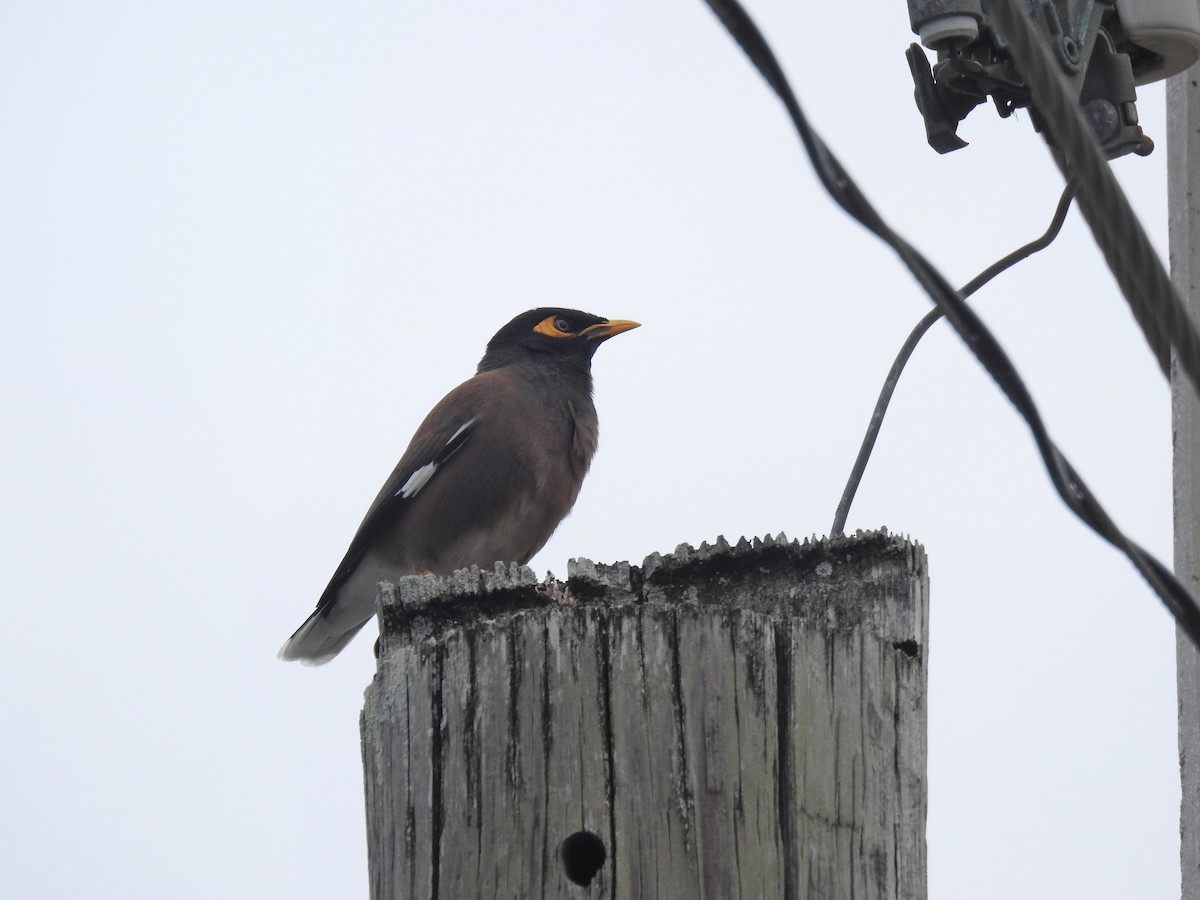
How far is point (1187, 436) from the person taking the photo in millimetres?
3523

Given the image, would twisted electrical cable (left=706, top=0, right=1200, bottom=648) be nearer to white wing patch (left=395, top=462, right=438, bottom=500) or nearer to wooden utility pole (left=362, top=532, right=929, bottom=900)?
wooden utility pole (left=362, top=532, right=929, bottom=900)

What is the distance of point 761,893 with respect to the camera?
1.85 metres

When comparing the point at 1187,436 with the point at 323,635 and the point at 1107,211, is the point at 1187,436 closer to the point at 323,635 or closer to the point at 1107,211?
the point at 1107,211

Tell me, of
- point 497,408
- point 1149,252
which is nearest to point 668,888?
point 1149,252

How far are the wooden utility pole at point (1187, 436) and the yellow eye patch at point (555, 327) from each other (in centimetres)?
294

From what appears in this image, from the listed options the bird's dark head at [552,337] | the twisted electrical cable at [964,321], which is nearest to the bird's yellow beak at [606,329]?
the bird's dark head at [552,337]

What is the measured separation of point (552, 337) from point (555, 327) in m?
0.09

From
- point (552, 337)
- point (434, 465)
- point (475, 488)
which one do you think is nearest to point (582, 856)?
point (475, 488)

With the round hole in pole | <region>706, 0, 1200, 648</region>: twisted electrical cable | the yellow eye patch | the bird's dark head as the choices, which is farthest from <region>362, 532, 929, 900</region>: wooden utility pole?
the yellow eye patch

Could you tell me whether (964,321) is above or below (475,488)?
below

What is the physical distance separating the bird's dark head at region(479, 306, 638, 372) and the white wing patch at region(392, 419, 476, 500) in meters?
0.58

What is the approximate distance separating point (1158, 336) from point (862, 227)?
0.39 m

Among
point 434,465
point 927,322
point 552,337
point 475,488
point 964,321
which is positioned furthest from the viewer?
point 552,337

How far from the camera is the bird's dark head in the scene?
20.6ft
